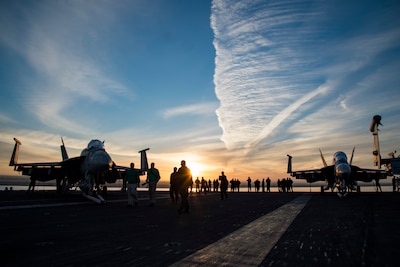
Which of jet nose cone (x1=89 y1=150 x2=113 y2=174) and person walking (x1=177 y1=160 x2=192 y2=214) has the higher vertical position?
jet nose cone (x1=89 y1=150 x2=113 y2=174)

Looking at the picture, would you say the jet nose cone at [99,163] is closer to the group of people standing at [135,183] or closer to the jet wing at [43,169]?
the group of people standing at [135,183]

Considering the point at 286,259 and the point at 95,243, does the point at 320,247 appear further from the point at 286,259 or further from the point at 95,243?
the point at 95,243

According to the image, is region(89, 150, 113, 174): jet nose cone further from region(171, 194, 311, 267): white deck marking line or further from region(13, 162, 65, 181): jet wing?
region(171, 194, 311, 267): white deck marking line

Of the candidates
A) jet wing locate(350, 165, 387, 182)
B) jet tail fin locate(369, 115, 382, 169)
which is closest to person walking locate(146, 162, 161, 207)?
jet wing locate(350, 165, 387, 182)

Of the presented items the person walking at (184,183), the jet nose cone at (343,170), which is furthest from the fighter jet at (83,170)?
the jet nose cone at (343,170)

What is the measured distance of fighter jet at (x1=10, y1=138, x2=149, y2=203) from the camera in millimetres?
17344

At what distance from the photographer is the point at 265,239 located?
5.50 m

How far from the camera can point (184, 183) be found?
1144 cm

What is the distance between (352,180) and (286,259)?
27.6 m

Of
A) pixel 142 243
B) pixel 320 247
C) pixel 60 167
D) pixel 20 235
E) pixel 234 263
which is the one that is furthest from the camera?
pixel 60 167

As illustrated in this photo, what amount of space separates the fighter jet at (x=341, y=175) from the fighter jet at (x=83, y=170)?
1825 centimetres

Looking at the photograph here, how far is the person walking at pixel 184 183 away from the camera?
36.7ft

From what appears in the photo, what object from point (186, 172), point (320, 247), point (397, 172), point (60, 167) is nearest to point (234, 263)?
point (320, 247)

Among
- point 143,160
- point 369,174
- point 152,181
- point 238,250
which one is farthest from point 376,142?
point 238,250
